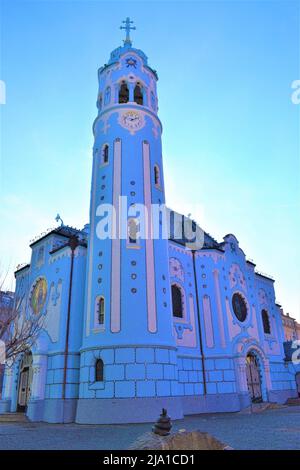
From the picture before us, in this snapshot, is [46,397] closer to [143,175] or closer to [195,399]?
[195,399]

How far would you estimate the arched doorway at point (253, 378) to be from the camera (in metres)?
27.9

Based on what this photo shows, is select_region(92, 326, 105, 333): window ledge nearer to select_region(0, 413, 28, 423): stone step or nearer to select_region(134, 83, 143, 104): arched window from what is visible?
select_region(0, 413, 28, 423): stone step

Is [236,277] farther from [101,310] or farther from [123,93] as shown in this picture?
[123,93]

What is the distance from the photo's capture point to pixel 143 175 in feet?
81.1

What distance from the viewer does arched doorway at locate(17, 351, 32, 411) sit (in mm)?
25312

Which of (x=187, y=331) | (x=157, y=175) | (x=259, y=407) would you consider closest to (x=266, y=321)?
(x=259, y=407)

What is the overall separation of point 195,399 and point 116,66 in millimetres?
24966

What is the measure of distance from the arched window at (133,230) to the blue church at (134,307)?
0.23ft

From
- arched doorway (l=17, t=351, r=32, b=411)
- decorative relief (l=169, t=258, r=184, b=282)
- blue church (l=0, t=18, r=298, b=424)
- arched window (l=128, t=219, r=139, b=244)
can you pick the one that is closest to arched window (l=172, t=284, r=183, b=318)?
blue church (l=0, t=18, r=298, b=424)

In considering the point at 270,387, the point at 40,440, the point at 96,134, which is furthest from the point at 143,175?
the point at 270,387

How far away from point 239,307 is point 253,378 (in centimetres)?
544

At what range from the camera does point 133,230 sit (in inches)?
909

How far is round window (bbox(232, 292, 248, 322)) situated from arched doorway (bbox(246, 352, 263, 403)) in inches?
114

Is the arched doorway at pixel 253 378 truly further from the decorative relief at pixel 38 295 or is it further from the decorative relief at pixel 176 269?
the decorative relief at pixel 38 295
